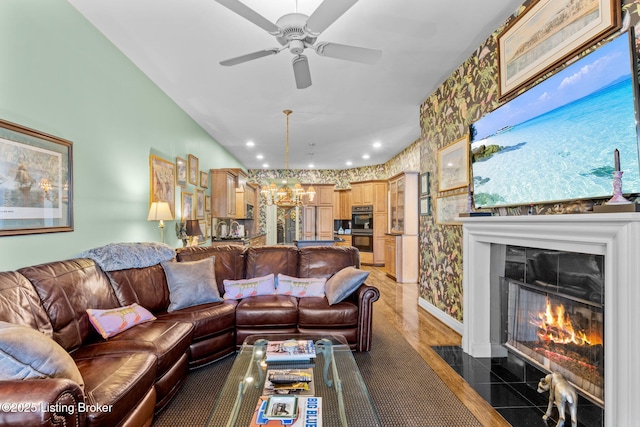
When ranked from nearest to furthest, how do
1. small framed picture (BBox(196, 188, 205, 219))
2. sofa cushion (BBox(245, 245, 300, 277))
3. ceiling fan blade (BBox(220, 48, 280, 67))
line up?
1. ceiling fan blade (BBox(220, 48, 280, 67))
2. sofa cushion (BBox(245, 245, 300, 277))
3. small framed picture (BBox(196, 188, 205, 219))

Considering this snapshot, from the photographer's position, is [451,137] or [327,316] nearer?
[327,316]

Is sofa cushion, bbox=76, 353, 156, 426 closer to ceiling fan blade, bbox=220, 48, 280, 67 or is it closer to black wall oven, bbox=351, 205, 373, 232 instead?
ceiling fan blade, bbox=220, 48, 280, 67

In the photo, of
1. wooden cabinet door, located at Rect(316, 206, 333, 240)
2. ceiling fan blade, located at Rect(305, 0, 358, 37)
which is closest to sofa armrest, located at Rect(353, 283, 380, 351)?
ceiling fan blade, located at Rect(305, 0, 358, 37)

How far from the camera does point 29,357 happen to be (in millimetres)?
1300

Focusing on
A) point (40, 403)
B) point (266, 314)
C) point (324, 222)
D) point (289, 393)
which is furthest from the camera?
point (324, 222)

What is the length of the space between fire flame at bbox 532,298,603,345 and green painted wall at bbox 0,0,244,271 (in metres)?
3.67

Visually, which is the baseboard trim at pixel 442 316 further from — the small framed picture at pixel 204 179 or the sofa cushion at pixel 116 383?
the small framed picture at pixel 204 179

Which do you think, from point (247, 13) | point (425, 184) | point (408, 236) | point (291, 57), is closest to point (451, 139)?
point (425, 184)

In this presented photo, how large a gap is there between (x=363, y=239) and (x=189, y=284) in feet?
21.5

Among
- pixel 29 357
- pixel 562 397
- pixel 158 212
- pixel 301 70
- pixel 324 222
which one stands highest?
pixel 301 70

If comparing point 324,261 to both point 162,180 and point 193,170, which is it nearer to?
point 162,180

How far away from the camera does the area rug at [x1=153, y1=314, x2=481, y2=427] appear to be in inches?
78.2

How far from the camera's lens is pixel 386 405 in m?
2.14

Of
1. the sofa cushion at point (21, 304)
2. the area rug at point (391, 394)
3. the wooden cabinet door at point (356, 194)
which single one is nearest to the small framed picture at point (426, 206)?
the area rug at point (391, 394)
